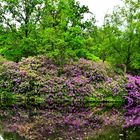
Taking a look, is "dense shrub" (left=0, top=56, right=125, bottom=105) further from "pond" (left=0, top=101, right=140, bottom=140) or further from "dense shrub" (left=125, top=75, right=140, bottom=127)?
"pond" (left=0, top=101, right=140, bottom=140)

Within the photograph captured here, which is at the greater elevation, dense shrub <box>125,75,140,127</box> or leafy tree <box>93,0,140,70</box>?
leafy tree <box>93,0,140,70</box>

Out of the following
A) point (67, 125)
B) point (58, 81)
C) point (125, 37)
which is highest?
point (125, 37)

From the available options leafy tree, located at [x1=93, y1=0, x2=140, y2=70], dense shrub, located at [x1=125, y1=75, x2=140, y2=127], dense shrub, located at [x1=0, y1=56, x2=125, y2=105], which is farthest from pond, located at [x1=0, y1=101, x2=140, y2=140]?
leafy tree, located at [x1=93, y1=0, x2=140, y2=70]

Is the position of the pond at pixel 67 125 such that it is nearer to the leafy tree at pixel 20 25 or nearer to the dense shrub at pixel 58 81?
the dense shrub at pixel 58 81

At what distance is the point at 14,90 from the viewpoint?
104ft

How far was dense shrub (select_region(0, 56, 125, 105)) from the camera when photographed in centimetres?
3139

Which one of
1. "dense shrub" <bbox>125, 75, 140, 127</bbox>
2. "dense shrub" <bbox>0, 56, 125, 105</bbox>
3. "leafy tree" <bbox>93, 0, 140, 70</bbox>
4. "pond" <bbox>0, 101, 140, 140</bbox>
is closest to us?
"pond" <bbox>0, 101, 140, 140</bbox>

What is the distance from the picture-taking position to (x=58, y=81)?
32.1 meters

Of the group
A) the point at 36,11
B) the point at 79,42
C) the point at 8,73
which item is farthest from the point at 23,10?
the point at 8,73

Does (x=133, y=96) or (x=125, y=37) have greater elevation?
(x=125, y=37)

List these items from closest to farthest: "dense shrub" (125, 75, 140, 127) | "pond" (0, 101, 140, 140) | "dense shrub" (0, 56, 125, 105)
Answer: "pond" (0, 101, 140, 140) < "dense shrub" (125, 75, 140, 127) < "dense shrub" (0, 56, 125, 105)

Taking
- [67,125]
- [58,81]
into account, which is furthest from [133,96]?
[67,125]

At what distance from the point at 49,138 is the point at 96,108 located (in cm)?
1096

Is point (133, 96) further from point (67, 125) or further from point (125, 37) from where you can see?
point (67, 125)
